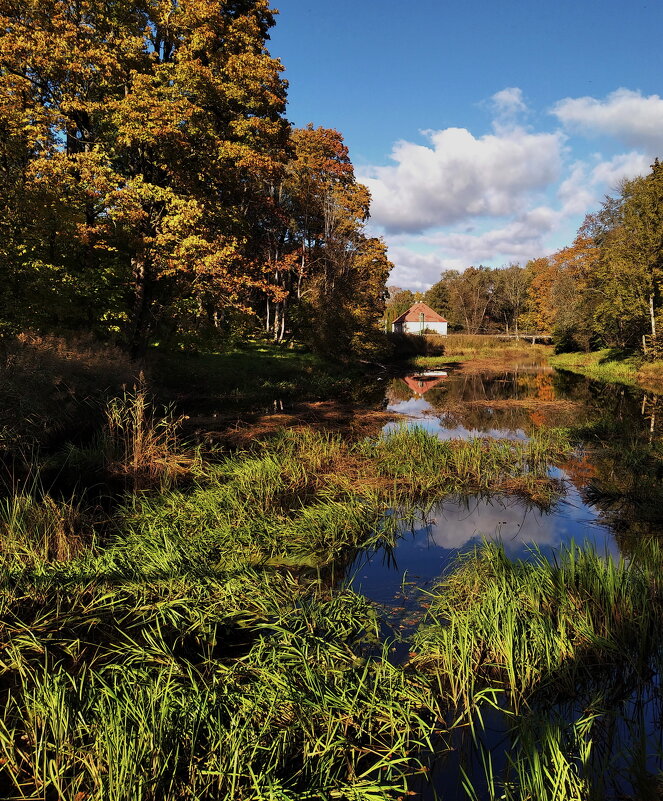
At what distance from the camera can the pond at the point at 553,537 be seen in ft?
10.5

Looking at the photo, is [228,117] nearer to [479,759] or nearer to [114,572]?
[114,572]

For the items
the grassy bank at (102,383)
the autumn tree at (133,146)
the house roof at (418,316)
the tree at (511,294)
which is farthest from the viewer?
the house roof at (418,316)

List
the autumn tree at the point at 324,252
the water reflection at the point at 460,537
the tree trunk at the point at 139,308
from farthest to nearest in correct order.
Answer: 1. the autumn tree at the point at 324,252
2. the tree trunk at the point at 139,308
3. the water reflection at the point at 460,537

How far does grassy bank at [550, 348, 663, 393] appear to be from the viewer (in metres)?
27.7

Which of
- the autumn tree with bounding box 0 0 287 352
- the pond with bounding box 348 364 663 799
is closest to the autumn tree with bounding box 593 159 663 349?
the pond with bounding box 348 364 663 799

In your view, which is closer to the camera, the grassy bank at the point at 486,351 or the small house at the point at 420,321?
the grassy bank at the point at 486,351

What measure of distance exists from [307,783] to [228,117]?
23.2 metres

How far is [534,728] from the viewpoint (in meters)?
3.34

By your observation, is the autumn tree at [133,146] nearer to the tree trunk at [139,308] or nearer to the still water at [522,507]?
the tree trunk at [139,308]

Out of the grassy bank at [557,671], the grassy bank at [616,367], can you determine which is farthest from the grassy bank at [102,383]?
the grassy bank at [616,367]

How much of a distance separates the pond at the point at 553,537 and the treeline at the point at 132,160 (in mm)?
12075

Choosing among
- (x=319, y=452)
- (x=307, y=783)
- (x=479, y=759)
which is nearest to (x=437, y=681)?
(x=479, y=759)

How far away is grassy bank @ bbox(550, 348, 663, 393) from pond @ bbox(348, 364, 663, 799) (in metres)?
9.04

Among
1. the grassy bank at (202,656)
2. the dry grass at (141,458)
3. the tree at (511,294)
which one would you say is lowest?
the grassy bank at (202,656)
